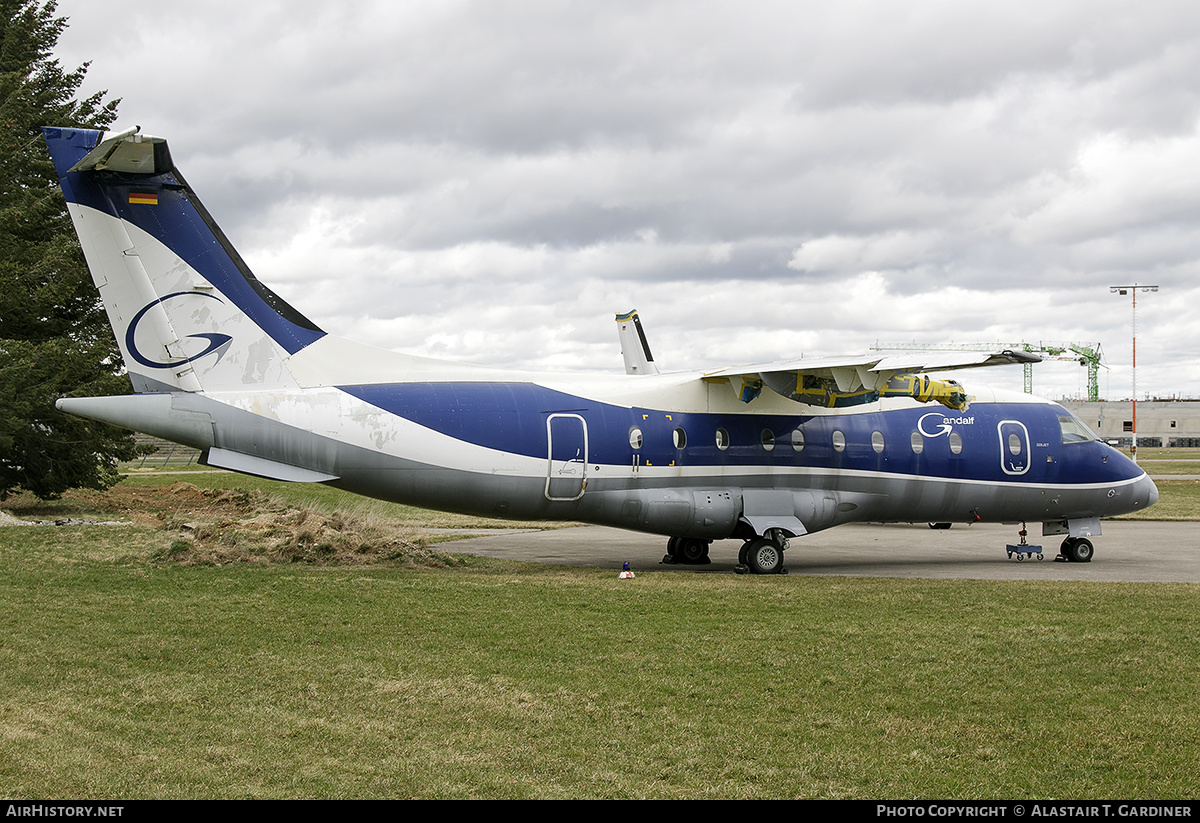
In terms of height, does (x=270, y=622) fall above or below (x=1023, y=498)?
below

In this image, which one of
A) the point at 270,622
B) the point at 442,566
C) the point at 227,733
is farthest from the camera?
the point at 442,566

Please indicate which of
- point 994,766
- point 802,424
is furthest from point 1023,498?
point 994,766

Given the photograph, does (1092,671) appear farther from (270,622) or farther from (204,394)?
(204,394)

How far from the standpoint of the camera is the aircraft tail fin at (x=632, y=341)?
30.2 meters

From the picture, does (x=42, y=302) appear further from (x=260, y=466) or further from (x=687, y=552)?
(x=687, y=552)

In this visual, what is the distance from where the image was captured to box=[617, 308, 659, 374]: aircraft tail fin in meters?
30.2

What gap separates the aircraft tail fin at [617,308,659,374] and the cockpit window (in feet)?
Answer: 41.4

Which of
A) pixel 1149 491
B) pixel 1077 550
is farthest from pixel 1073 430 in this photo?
pixel 1077 550

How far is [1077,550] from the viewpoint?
20.9 meters

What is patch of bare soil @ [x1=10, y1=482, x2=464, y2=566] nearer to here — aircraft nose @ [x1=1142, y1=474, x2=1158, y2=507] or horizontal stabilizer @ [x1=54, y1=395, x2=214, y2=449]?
horizontal stabilizer @ [x1=54, y1=395, x2=214, y2=449]

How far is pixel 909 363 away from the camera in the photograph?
1617 centimetres

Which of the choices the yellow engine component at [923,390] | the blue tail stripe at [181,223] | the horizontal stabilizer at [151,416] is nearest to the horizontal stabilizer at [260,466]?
the horizontal stabilizer at [151,416]

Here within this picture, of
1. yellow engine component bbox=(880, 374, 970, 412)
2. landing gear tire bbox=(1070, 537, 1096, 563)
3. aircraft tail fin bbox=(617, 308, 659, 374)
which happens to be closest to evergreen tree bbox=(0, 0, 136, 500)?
aircraft tail fin bbox=(617, 308, 659, 374)
